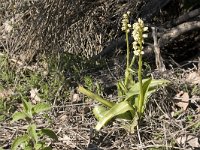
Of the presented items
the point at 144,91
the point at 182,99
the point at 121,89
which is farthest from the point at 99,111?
the point at 182,99

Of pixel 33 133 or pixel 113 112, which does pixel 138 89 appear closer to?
pixel 113 112

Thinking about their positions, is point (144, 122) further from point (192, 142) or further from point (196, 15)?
point (196, 15)

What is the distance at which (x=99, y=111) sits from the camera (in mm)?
3016

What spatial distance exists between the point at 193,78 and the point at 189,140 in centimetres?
65

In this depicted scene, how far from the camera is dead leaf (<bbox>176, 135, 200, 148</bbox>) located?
9.04 ft

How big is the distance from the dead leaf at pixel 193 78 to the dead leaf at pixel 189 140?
0.57 meters

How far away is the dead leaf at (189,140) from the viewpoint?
2.76 meters

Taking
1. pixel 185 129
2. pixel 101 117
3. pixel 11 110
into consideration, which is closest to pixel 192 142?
pixel 185 129

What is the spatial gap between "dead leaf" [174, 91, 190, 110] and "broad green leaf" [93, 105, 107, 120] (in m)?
0.53

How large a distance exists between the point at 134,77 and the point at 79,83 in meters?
0.45

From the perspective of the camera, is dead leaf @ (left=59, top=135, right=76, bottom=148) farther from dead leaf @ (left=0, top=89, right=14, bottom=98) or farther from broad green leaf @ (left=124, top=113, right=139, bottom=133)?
dead leaf @ (left=0, top=89, right=14, bottom=98)

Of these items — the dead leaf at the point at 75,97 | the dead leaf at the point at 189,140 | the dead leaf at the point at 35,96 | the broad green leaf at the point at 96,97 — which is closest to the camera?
the dead leaf at the point at 189,140

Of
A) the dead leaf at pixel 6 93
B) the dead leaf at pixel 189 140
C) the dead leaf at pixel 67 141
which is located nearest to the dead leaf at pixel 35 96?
the dead leaf at pixel 6 93

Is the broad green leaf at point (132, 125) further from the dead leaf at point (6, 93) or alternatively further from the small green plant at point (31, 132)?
the dead leaf at point (6, 93)
